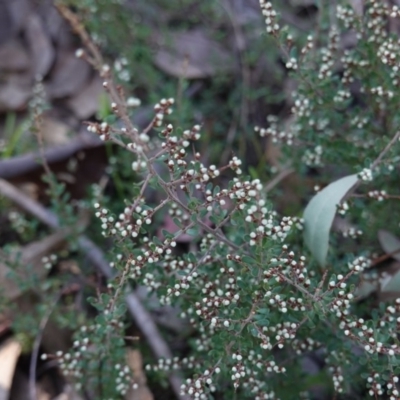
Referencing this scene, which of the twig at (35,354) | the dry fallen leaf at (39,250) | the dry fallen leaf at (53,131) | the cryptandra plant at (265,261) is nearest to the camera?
the cryptandra plant at (265,261)

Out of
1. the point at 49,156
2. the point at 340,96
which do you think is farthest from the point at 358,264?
the point at 49,156

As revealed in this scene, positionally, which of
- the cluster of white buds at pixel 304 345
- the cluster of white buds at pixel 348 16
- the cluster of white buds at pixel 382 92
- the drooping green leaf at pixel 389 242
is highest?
the cluster of white buds at pixel 348 16

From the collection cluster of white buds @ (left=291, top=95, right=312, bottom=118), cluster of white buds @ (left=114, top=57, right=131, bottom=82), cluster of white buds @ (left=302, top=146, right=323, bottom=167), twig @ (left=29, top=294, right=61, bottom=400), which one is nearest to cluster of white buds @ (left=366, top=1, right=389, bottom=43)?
cluster of white buds @ (left=291, top=95, right=312, bottom=118)

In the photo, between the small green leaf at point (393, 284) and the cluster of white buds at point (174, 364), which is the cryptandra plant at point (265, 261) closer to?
the cluster of white buds at point (174, 364)

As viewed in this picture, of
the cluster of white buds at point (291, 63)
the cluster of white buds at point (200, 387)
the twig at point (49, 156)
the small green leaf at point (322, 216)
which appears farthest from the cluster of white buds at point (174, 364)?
the twig at point (49, 156)

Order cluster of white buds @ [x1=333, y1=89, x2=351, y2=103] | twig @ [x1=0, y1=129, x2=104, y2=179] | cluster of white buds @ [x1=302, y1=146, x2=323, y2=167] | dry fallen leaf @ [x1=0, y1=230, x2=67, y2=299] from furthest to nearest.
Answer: twig @ [x1=0, y1=129, x2=104, y2=179] → dry fallen leaf @ [x1=0, y1=230, x2=67, y2=299] → cluster of white buds @ [x1=302, y1=146, x2=323, y2=167] → cluster of white buds @ [x1=333, y1=89, x2=351, y2=103]

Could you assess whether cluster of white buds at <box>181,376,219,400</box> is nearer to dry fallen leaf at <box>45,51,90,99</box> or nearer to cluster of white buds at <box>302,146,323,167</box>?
cluster of white buds at <box>302,146,323,167</box>

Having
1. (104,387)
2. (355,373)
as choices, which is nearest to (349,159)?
(355,373)
